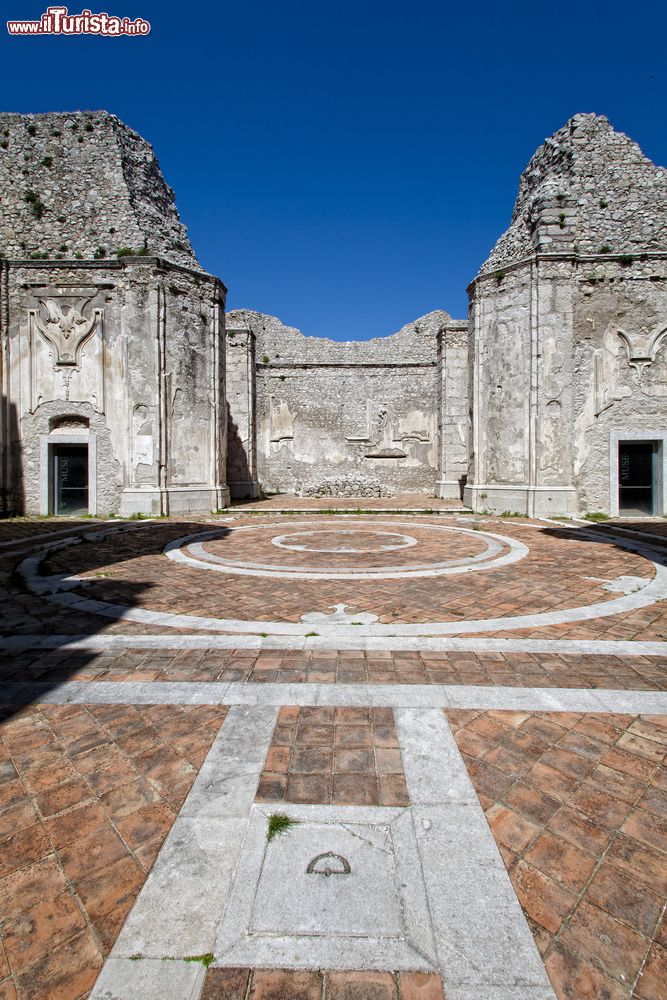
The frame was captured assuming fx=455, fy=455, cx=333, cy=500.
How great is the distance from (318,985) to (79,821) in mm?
1368

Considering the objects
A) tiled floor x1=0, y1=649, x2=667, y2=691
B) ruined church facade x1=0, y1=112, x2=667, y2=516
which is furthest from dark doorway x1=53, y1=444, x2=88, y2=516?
tiled floor x1=0, y1=649, x2=667, y2=691

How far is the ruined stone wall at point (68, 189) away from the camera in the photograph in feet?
49.2

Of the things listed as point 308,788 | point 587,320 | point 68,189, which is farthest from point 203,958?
point 68,189

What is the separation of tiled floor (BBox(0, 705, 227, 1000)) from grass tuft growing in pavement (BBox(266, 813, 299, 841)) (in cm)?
48

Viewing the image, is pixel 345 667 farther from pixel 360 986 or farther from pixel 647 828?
pixel 360 986

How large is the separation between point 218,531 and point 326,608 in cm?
671

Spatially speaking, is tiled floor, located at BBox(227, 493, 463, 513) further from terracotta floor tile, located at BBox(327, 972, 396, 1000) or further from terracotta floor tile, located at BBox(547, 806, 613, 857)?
terracotta floor tile, located at BBox(327, 972, 396, 1000)

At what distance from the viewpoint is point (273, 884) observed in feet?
5.92

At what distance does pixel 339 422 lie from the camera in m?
23.9

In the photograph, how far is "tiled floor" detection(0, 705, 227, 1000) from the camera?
1573mm

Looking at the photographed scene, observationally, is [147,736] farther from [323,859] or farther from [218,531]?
[218,531]

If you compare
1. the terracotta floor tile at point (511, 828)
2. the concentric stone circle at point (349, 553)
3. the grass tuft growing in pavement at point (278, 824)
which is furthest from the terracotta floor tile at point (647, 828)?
the concentric stone circle at point (349, 553)

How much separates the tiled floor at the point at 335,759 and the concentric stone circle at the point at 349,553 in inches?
148

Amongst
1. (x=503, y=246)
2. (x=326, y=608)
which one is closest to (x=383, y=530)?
(x=326, y=608)
